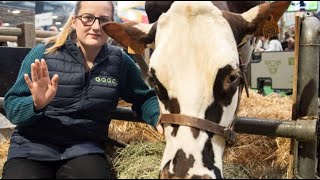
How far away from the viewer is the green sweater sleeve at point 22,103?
8.11 feet

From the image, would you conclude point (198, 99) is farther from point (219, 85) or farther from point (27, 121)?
point (27, 121)

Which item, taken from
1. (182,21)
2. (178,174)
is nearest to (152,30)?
(182,21)

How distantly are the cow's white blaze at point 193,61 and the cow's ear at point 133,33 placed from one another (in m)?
0.32

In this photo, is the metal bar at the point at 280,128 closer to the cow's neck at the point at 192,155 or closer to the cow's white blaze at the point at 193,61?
the cow's white blaze at the point at 193,61

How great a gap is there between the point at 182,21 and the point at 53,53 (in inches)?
37.5

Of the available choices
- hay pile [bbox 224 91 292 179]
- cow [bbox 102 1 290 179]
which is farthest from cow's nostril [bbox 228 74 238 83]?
hay pile [bbox 224 91 292 179]

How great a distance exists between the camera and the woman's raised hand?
2281mm

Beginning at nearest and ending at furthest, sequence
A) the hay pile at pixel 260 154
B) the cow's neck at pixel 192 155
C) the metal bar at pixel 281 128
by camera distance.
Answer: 1. the cow's neck at pixel 192 155
2. the metal bar at pixel 281 128
3. the hay pile at pixel 260 154

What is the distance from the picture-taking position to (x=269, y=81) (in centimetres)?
906

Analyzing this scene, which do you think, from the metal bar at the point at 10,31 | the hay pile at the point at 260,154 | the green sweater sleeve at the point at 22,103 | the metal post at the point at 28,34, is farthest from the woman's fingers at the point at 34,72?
the metal post at the point at 28,34

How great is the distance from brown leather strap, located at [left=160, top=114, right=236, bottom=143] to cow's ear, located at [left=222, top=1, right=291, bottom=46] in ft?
1.71

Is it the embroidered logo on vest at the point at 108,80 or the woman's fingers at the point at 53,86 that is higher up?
the woman's fingers at the point at 53,86

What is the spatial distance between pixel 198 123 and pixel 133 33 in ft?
2.77

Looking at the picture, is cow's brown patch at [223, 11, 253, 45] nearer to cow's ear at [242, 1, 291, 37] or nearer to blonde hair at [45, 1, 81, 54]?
cow's ear at [242, 1, 291, 37]
